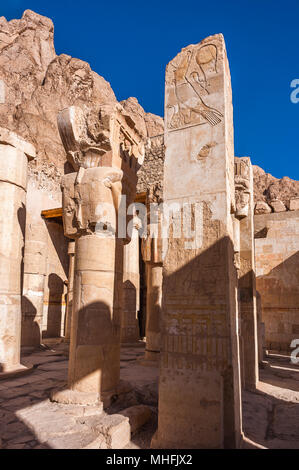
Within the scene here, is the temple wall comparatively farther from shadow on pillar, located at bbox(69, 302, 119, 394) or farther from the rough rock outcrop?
the rough rock outcrop

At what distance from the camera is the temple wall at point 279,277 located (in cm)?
1097

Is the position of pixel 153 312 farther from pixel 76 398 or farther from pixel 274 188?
pixel 274 188

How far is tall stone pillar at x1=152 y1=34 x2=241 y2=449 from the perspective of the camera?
2.87m

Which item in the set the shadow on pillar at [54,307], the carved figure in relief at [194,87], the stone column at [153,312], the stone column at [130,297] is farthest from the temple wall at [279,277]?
the carved figure in relief at [194,87]

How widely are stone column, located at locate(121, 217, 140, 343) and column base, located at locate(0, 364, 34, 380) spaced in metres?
4.83

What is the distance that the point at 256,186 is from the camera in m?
24.3

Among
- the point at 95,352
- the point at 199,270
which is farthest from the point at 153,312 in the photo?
the point at 199,270

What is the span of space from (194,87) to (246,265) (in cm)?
372

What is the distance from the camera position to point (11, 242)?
20.5ft

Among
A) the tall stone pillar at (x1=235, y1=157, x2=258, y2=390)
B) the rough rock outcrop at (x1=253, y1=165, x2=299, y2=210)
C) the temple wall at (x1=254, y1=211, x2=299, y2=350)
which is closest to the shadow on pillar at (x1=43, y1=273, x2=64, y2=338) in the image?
the temple wall at (x1=254, y1=211, x2=299, y2=350)

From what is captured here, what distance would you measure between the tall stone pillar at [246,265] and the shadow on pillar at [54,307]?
894 cm

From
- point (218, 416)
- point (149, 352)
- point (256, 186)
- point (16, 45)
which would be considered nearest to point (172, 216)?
point (218, 416)

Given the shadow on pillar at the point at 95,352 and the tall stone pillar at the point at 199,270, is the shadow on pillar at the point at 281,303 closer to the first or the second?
the shadow on pillar at the point at 95,352

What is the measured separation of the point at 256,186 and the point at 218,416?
23277mm
